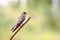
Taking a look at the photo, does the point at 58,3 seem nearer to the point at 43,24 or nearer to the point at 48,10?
the point at 48,10

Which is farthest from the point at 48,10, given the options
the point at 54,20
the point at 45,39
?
the point at 45,39

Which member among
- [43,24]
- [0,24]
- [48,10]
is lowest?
[48,10]

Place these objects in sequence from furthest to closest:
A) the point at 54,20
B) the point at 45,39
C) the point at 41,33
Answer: the point at 54,20, the point at 41,33, the point at 45,39

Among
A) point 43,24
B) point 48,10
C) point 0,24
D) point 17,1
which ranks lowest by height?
point 17,1

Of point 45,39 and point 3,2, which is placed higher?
point 45,39

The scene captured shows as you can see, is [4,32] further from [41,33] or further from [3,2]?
[3,2]

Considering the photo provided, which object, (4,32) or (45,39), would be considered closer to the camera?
(4,32)

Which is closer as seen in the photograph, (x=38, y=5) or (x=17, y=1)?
(x=38, y=5)

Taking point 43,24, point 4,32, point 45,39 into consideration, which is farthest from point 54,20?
point 4,32

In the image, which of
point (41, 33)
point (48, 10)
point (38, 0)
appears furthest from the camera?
point (38, 0)
